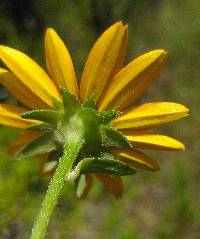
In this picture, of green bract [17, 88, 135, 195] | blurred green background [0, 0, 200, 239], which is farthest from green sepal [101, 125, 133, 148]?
blurred green background [0, 0, 200, 239]

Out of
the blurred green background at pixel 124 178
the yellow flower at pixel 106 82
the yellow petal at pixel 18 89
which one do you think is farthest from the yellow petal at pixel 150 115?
the blurred green background at pixel 124 178

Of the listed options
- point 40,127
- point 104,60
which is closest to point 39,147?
point 40,127

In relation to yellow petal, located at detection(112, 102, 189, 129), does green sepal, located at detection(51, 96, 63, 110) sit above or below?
above

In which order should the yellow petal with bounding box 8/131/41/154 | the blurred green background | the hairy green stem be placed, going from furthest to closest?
the blurred green background → the yellow petal with bounding box 8/131/41/154 → the hairy green stem

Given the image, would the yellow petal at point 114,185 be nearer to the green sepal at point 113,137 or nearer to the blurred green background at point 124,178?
the green sepal at point 113,137

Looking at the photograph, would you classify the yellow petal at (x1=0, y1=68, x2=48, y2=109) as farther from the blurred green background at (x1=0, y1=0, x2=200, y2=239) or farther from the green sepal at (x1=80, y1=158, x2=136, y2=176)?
the blurred green background at (x1=0, y1=0, x2=200, y2=239)

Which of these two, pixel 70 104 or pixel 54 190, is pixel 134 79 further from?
pixel 54 190
